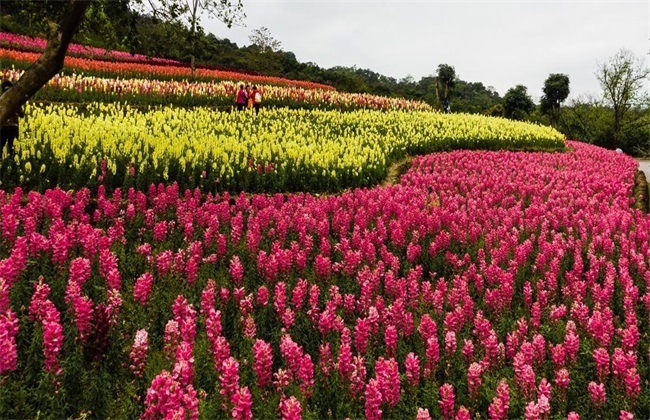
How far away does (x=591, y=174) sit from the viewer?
13.4m

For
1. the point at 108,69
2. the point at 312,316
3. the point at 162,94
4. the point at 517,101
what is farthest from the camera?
the point at 517,101

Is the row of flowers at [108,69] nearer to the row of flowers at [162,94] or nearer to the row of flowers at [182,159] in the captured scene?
the row of flowers at [162,94]

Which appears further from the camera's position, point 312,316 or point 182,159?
point 182,159

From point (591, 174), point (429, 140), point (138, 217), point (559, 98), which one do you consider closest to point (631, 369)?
point (138, 217)

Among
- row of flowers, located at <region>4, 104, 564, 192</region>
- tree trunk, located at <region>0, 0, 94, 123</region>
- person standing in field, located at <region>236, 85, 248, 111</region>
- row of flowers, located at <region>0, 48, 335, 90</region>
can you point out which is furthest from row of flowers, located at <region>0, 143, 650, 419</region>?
row of flowers, located at <region>0, 48, 335, 90</region>

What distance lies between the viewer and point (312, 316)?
4441 millimetres

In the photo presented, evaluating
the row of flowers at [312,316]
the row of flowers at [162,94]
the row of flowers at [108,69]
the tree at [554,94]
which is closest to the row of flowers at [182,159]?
the row of flowers at [312,316]

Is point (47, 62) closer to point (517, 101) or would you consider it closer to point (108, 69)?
point (108, 69)

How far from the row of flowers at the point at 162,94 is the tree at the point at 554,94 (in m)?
33.5

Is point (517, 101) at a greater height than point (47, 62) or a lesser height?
greater

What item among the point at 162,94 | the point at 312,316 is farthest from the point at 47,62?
the point at 162,94

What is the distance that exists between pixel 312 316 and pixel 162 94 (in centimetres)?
1850

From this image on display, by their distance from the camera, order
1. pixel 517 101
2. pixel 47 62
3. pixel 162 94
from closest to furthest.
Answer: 1. pixel 47 62
2. pixel 162 94
3. pixel 517 101

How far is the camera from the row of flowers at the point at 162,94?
17.9 metres
